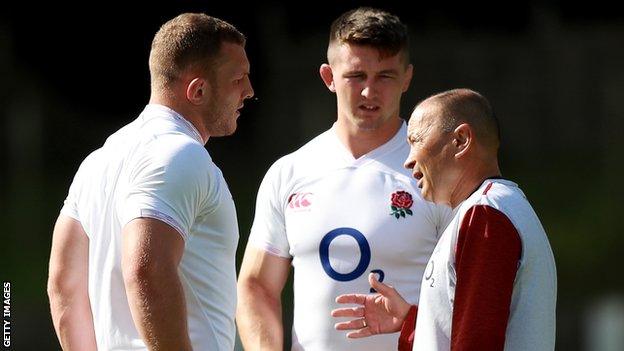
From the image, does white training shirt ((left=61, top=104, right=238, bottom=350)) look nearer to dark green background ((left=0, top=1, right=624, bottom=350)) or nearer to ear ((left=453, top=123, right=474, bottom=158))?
ear ((left=453, top=123, right=474, bottom=158))

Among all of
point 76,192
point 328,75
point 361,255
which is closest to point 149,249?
point 76,192

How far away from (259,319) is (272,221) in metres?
0.30

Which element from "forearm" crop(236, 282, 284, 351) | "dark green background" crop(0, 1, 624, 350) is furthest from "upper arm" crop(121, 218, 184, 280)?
"dark green background" crop(0, 1, 624, 350)

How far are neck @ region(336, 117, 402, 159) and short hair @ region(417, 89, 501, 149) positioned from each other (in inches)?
39.0

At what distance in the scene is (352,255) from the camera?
3240 mm

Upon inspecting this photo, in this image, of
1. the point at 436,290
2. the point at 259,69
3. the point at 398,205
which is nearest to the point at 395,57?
the point at 398,205

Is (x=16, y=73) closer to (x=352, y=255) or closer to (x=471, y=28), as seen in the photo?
(x=471, y=28)

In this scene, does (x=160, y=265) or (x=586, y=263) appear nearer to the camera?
(x=160, y=265)

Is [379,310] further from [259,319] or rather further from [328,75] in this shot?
[328,75]

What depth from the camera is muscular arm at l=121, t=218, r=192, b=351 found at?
2.38m

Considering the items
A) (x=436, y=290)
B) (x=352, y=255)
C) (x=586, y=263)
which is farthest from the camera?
(x=586, y=263)

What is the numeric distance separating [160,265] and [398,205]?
3.52 ft

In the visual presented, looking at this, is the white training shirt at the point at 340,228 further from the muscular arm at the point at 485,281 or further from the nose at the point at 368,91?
the muscular arm at the point at 485,281

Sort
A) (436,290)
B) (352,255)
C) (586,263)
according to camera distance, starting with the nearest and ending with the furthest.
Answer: (436,290) → (352,255) → (586,263)
